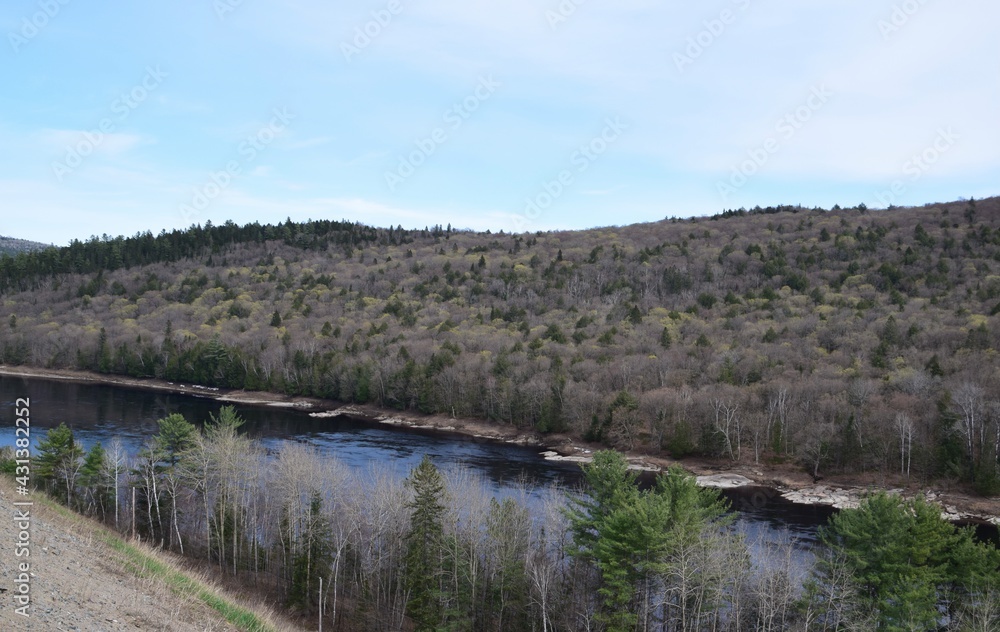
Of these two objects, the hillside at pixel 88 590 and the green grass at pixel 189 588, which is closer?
the hillside at pixel 88 590

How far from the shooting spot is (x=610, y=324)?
105 metres

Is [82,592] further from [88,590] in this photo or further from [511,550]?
[511,550]

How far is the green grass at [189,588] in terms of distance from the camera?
43.6 feet

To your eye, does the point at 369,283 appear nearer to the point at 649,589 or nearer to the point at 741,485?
the point at 741,485

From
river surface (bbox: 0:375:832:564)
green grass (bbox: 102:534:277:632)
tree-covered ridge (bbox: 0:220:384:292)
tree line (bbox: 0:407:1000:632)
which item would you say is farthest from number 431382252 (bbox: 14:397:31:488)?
tree-covered ridge (bbox: 0:220:384:292)

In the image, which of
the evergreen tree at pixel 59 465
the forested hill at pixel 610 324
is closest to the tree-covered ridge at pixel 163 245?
the forested hill at pixel 610 324

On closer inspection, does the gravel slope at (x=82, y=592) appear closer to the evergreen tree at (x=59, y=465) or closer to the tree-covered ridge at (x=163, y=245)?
the evergreen tree at (x=59, y=465)

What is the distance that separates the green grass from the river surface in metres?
29.5

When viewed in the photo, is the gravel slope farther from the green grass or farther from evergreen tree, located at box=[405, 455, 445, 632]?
evergreen tree, located at box=[405, 455, 445, 632]

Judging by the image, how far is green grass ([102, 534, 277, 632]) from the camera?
43.6 feet

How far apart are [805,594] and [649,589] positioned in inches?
228

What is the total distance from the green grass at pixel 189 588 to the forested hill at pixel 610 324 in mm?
56860

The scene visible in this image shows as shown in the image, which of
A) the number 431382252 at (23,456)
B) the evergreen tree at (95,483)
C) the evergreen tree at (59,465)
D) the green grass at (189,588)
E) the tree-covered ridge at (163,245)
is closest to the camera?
the green grass at (189,588)

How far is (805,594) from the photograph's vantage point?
83.3ft
